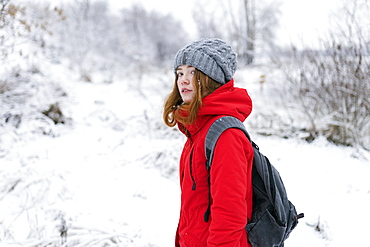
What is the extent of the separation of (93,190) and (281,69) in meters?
4.38

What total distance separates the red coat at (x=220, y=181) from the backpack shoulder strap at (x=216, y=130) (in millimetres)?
21

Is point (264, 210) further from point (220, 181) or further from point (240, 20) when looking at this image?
point (240, 20)

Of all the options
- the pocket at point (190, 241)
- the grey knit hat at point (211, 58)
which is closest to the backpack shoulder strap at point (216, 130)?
the grey knit hat at point (211, 58)

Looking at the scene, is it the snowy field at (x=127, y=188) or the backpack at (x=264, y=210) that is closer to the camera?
the backpack at (x=264, y=210)

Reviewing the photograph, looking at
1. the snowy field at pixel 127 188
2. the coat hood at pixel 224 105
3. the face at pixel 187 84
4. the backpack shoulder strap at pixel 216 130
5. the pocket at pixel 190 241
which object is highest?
the face at pixel 187 84

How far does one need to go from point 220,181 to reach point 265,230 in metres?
0.36

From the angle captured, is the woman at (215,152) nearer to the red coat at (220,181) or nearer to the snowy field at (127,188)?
the red coat at (220,181)

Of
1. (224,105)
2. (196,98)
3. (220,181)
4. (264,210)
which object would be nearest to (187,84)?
(196,98)

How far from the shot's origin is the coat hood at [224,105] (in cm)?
112

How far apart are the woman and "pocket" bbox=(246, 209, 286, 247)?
4 centimetres

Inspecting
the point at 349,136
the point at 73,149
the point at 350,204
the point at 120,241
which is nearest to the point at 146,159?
the point at 73,149

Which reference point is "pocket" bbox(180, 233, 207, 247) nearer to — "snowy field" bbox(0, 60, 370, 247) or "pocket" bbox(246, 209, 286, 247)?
"pocket" bbox(246, 209, 286, 247)

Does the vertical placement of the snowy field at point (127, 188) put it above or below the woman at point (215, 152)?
below

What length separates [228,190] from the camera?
98cm
